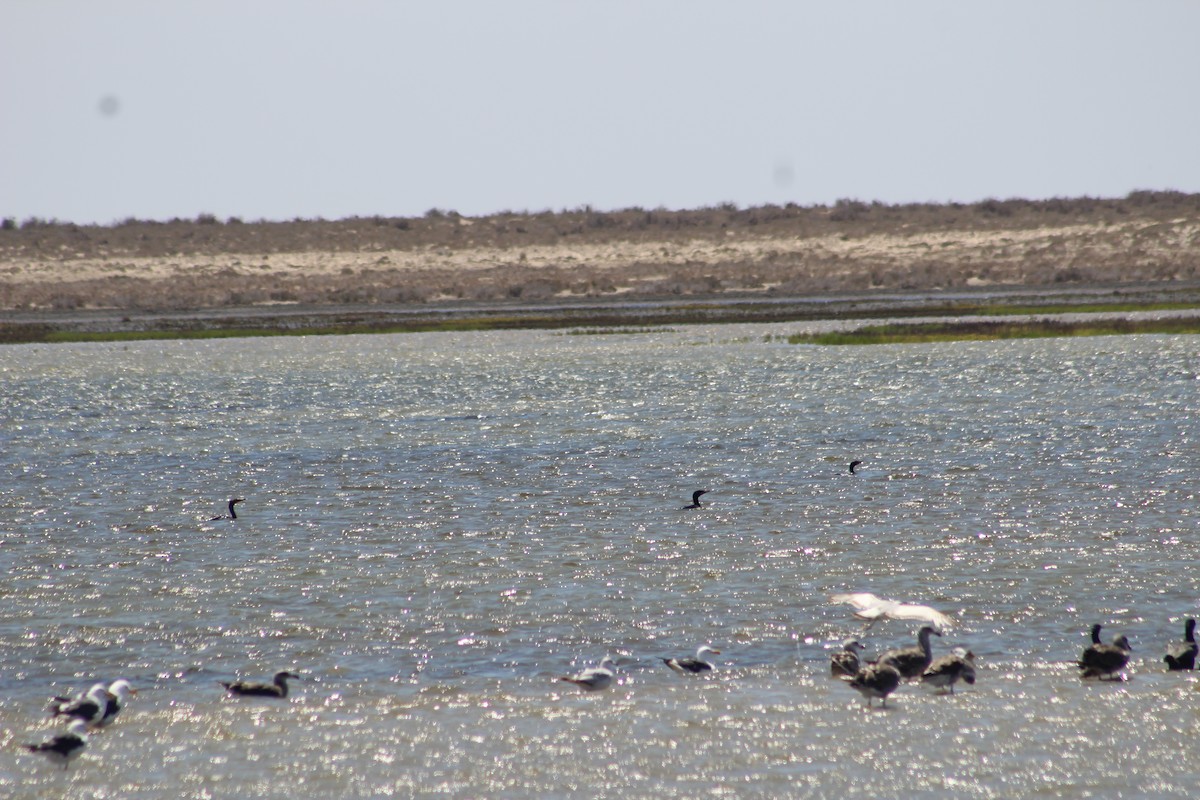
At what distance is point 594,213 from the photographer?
419 feet

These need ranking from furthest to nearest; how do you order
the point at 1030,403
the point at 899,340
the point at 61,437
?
1. the point at 899,340
2. the point at 1030,403
3. the point at 61,437

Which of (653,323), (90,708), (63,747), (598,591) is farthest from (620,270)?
(63,747)

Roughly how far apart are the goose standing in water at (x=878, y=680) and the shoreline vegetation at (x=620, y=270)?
41.5 metres

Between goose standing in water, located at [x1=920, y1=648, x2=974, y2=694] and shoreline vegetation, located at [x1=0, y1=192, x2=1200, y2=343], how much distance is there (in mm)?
41109

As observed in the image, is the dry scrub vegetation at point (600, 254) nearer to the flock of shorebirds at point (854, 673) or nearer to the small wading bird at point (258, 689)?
the flock of shorebirds at point (854, 673)

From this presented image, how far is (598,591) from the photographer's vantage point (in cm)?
1496

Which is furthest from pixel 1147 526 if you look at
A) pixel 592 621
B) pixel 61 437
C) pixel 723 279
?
pixel 723 279

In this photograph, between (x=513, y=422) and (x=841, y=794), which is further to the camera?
(x=513, y=422)

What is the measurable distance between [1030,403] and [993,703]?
889 inches

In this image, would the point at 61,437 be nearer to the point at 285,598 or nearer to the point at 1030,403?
the point at 285,598

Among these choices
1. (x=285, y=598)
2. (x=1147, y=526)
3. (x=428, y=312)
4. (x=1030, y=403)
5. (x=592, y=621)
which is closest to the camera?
(x=592, y=621)

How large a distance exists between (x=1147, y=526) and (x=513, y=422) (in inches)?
637

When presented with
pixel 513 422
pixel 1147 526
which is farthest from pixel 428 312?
pixel 1147 526

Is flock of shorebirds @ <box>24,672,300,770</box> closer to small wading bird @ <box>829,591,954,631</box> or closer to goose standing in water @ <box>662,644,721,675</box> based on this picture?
goose standing in water @ <box>662,644,721,675</box>
